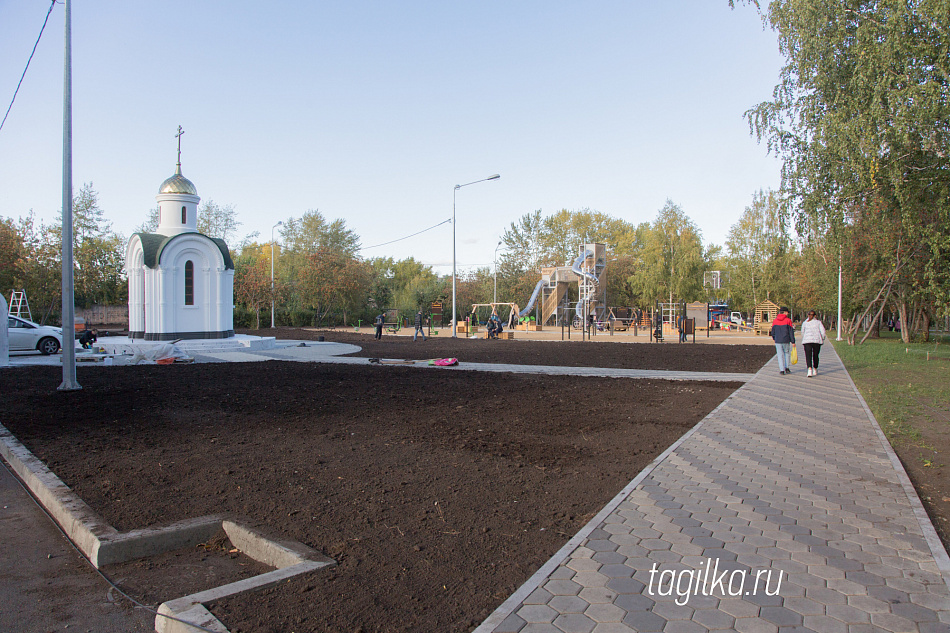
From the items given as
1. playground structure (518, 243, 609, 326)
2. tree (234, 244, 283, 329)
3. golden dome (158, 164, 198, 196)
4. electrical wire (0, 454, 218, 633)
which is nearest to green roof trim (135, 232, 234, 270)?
golden dome (158, 164, 198, 196)

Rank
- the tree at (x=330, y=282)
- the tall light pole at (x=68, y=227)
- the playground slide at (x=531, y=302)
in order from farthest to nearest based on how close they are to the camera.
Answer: the playground slide at (x=531, y=302) → the tree at (x=330, y=282) → the tall light pole at (x=68, y=227)

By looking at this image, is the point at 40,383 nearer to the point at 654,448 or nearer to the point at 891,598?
the point at 654,448

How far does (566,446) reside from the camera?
6.96 metres

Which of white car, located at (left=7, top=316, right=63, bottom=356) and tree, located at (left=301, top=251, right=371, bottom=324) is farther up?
tree, located at (left=301, top=251, right=371, bottom=324)

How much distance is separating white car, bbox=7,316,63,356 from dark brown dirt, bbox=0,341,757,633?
9263 millimetres

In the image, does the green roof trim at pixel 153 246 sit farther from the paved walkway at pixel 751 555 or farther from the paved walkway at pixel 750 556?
the paved walkway at pixel 750 556

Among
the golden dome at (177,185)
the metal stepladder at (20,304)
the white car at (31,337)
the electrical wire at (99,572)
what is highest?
the golden dome at (177,185)

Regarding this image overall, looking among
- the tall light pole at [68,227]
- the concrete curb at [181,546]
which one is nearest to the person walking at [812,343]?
the concrete curb at [181,546]

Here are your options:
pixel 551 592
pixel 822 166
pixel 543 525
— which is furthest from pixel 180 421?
pixel 822 166

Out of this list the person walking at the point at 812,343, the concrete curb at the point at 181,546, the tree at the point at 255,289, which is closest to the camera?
the concrete curb at the point at 181,546

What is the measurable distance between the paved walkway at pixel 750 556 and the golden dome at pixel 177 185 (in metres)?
25.2

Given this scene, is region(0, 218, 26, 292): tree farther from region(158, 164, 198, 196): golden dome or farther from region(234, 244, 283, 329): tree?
region(158, 164, 198, 196): golden dome

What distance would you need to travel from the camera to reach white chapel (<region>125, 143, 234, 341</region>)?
23.9m

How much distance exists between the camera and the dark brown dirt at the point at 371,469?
3355mm
